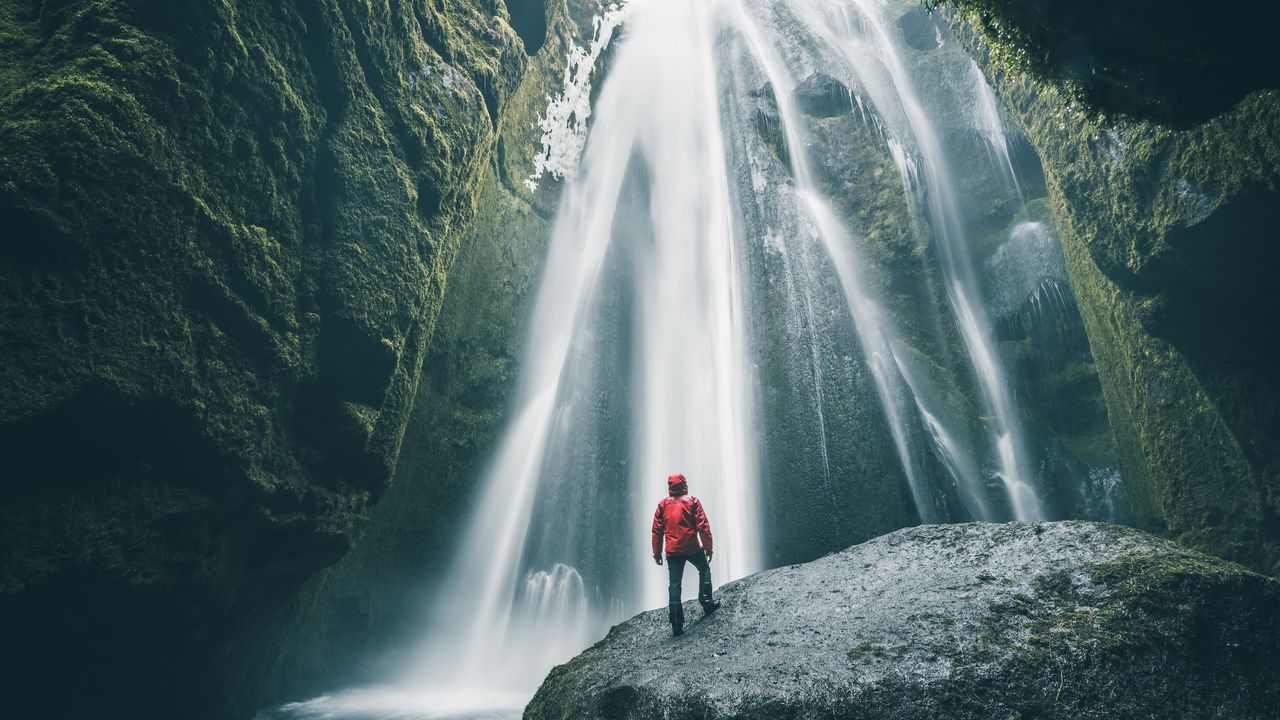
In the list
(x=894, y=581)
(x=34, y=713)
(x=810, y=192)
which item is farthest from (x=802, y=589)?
(x=810, y=192)

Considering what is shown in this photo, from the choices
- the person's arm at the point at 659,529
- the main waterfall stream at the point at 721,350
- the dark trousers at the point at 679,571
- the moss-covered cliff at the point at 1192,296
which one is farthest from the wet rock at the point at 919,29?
the dark trousers at the point at 679,571

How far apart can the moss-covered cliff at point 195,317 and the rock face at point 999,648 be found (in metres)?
4.94

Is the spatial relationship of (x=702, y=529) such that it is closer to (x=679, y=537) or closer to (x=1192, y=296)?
(x=679, y=537)

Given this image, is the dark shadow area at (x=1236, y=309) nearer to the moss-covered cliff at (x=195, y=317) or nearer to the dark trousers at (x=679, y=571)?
the dark trousers at (x=679, y=571)

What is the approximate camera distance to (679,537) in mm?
5285

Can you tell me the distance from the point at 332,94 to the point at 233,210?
9.60 ft

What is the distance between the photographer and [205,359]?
6.34 metres

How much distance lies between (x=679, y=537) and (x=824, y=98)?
61.1 feet

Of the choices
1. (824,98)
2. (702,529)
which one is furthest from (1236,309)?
(824,98)

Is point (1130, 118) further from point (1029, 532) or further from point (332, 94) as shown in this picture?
point (332, 94)

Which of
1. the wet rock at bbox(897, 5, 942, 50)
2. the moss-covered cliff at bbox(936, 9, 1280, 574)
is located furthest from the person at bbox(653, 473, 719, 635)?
the wet rock at bbox(897, 5, 942, 50)

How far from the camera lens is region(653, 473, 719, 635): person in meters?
5.27

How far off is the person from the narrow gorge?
459 millimetres

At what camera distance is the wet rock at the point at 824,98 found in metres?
18.8
